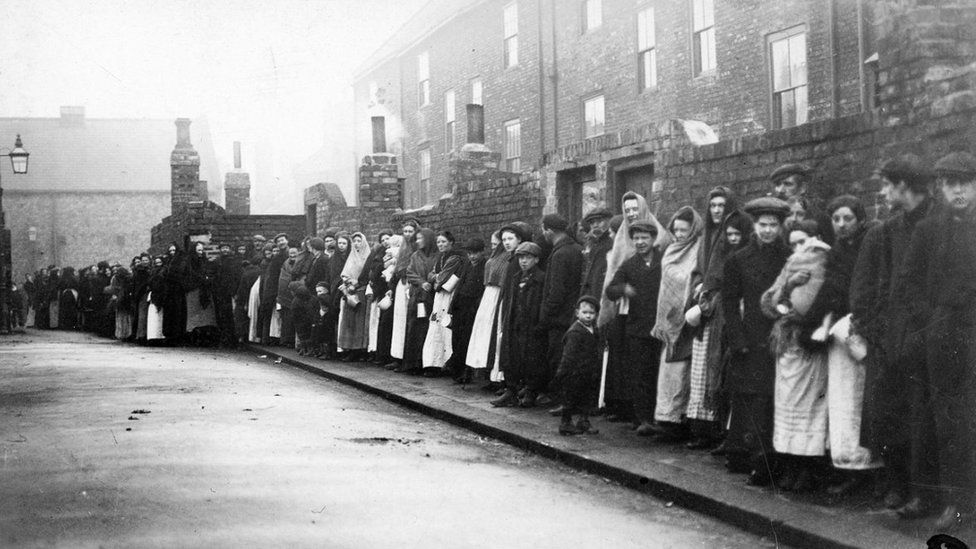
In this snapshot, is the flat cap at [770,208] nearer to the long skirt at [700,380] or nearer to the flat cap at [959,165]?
the long skirt at [700,380]

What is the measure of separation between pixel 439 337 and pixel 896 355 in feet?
24.1

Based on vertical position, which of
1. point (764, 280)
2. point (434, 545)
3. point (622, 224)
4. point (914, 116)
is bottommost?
point (434, 545)

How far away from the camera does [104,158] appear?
166 feet

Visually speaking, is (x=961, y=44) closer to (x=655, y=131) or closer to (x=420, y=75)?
Result: (x=655, y=131)

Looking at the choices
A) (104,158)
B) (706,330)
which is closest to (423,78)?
(706,330)

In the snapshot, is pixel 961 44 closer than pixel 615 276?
Yes

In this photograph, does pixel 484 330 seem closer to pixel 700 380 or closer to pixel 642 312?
pixel 642 312

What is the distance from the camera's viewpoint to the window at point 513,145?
25.1 m

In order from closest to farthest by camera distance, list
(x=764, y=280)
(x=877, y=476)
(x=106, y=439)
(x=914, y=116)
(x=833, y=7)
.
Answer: (x=877, y=476) < (x=764, y=280) < (x=914, y=116) < (x=106, y=439) < (x=833, y=7)

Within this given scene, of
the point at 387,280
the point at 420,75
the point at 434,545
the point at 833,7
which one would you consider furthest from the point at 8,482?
the point at 420,75

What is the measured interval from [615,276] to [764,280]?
6.52 feet

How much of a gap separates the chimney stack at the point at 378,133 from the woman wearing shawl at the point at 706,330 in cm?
1211

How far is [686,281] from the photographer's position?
23.5ft

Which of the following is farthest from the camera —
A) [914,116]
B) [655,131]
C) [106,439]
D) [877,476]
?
[655,131]
